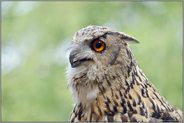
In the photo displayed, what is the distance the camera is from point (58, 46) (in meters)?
5.93

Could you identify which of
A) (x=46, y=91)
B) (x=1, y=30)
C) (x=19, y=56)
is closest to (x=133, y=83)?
(x=46, y=91)

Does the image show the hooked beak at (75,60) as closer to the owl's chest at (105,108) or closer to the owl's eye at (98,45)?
the owl's eye at (98,45)

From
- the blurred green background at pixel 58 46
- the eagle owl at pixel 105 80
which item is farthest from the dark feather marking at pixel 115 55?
the blurred green background at pixel 58 46

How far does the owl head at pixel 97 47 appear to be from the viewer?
2.82m

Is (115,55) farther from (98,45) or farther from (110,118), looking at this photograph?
(110,118)

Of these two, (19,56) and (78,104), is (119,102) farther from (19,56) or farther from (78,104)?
(19,56)

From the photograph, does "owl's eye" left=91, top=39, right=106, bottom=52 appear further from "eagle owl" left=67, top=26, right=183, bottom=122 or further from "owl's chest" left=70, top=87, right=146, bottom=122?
"owl's chest" left=70, top=87, right=146, bottom=122

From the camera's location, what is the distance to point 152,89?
2.92m

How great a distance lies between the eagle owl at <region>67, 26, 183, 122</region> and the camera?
9.25 feet

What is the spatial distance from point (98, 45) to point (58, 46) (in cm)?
310

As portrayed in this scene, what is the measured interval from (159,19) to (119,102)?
3374mm

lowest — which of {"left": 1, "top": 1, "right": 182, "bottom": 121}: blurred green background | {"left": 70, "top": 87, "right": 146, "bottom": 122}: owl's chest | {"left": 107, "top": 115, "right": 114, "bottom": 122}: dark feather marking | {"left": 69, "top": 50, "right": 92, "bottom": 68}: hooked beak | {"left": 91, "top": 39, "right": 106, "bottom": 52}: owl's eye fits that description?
{"left": 107, "top": 115, "right": 114, "bottom": 122}: dark feather marking

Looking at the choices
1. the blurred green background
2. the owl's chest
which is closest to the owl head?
the owl's chest

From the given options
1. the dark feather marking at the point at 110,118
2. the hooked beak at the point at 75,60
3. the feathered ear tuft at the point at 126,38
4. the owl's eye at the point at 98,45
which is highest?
the feathered ear tuft at the point at 126,38
